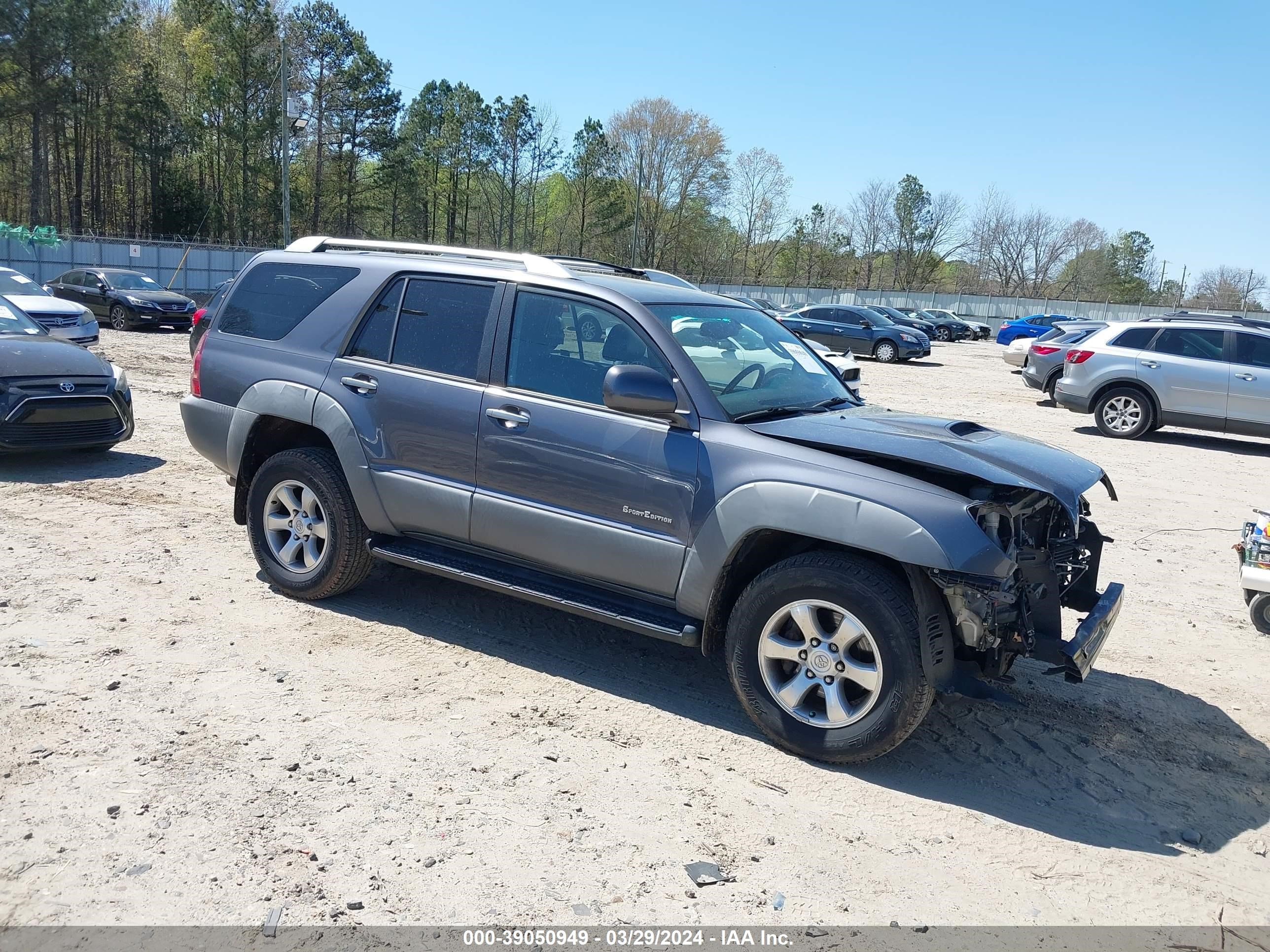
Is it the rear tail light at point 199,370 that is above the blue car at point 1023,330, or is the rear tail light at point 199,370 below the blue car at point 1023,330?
below

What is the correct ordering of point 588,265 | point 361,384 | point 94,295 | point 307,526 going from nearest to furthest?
1. point 361,384
2. point 307,526
3. point 588,265
4. point 94,295

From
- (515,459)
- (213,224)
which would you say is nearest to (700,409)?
(515,459)

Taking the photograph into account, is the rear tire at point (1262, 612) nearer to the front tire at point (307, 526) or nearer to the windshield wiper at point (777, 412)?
the windshield wiper at point (777, 412)

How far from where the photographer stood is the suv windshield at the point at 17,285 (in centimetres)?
1720

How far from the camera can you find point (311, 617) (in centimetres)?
537

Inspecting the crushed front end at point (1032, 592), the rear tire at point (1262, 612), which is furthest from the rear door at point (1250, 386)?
the crushed front end at point (1032, 592)

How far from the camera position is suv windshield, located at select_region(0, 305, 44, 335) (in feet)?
29.7

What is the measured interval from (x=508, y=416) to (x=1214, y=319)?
13823 mm

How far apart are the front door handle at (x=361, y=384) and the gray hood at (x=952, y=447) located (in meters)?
2.12

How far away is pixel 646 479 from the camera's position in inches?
170

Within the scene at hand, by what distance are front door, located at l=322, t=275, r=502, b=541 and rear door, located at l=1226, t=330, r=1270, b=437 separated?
12.8 meters

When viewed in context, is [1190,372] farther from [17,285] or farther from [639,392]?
[17,285]

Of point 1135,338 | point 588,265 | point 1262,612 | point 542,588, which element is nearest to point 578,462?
point 542,588

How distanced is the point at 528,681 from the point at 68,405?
5.97 meters
